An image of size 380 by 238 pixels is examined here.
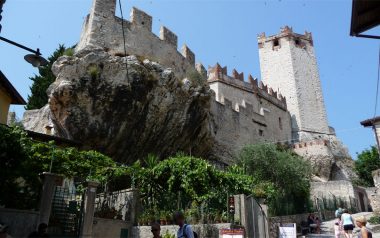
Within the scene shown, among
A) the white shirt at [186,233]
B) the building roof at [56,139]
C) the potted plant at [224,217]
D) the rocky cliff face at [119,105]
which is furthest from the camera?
the rocky cliff face at [119,105]

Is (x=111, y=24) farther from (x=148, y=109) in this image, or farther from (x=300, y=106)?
(x=300, y=106)

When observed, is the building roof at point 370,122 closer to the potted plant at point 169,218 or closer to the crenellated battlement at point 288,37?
the potted plant at point 169,218

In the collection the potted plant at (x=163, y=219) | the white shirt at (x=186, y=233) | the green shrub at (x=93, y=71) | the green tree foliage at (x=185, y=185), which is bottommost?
the white shirt at (x=186, y=233)

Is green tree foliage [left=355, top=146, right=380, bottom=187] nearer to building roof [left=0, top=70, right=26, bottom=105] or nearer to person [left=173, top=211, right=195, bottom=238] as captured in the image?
building roof [left=0, top=70, right=26, bottom=105]

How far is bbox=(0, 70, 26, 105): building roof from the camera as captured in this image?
42.1ft

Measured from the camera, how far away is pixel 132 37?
1825 cm

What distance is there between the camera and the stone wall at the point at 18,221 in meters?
7.74

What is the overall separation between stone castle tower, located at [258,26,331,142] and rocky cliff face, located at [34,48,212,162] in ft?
70.2

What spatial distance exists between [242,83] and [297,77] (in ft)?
31.8

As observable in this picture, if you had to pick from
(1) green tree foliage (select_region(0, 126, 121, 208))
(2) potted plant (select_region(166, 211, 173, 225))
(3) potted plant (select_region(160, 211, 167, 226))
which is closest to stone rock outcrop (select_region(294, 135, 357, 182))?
(2) potted plant (select_region(166, 211, 173, 225))

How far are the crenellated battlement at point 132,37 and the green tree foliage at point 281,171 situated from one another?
259 inches

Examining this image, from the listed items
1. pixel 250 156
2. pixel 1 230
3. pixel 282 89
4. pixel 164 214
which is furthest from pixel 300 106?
pixel 1 230

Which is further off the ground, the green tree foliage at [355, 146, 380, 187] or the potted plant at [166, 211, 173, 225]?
the green tree foliage at [355, 146, 380, 187]

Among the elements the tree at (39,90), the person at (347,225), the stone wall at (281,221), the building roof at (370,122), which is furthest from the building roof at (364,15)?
the tree at (39,90)
